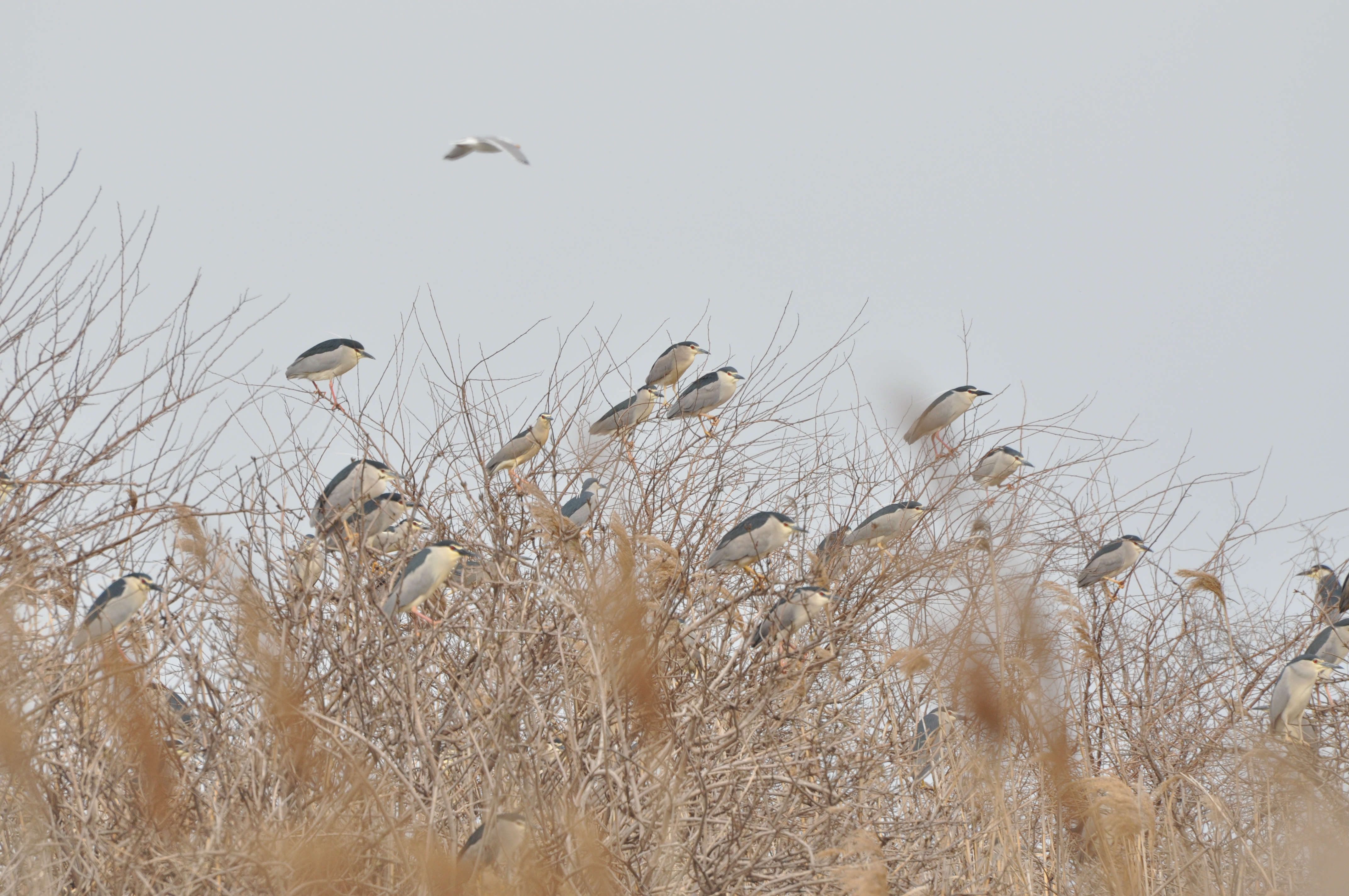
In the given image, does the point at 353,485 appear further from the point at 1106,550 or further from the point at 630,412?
the point at 1106,550

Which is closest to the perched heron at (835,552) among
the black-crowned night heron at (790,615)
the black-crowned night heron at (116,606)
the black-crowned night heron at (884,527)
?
the black-crowned night heron at (884,527)

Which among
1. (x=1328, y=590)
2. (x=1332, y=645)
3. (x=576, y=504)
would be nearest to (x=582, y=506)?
(x=576, y=504)

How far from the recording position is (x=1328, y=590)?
10.1 meters

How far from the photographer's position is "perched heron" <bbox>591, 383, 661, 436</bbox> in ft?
27.0

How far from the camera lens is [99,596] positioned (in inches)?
239

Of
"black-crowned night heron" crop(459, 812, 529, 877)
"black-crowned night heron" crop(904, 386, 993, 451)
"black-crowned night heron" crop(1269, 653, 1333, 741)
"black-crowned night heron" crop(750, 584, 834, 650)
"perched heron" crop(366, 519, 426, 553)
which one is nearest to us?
"black-crowned night heron" crop(459, 812, 529, 877)

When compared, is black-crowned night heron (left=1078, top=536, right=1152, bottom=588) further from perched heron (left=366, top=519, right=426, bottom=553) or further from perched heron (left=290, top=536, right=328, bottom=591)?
perched heron (left=290, top=536, right=328, bottom=591)

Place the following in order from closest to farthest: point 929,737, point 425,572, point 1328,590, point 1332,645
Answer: point 425,572 → point 929,737 → point 1332,645 → point 1328,590

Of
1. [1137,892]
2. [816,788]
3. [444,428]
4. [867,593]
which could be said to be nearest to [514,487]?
[444,428]

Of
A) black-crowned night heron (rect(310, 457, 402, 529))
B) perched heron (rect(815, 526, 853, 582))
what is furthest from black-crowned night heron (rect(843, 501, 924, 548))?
black-crowned night heron (rect(310, 457, 402, 529))

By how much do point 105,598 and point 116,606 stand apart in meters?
0.07

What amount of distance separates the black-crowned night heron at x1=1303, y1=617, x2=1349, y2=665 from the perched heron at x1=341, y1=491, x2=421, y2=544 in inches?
225

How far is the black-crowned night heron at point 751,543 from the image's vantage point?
23.0ft

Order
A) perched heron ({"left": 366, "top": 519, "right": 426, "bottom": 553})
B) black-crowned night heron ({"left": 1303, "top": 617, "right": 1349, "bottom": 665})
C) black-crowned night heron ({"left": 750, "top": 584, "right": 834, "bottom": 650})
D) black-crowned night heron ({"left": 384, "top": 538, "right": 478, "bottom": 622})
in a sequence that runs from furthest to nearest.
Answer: black-crowned night heron ({"left": 1303, "top": 617, "right": 1349, "bottom": 665})
perched heron ({"left": 366, "top": 519, "right": 426, "bottom": 553})
black-crowned night heron ({"left": 750, "top": 584, "right": 834, "bottom": 650})
black-crowned night heron ({"left": 384, "top": 538, "right": 478, "bottom": 622})
